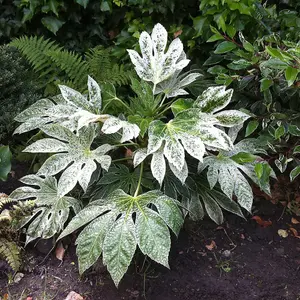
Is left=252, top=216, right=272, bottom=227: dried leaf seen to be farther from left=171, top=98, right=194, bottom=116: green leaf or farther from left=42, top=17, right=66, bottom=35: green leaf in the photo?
left=42, top=17, right=66, bottom=35: green leaf

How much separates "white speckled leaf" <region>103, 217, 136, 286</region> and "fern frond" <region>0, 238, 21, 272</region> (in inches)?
23.5

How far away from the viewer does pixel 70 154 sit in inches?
86.3

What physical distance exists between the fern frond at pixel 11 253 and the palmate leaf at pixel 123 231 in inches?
16.6

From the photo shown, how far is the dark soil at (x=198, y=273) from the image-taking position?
2.29 m

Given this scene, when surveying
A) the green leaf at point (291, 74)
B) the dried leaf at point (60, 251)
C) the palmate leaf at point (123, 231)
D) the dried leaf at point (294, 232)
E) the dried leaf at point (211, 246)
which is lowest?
the dried leaf at point (294, 232)

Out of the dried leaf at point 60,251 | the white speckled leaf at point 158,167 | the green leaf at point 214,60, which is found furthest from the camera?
the green leaf at point 214,60

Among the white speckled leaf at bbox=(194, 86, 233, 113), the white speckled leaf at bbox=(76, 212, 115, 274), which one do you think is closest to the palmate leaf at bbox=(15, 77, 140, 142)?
the white speckled leaf at bbox=(194, 86, 233, 113)

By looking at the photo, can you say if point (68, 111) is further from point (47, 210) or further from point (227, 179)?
point (227, 179)

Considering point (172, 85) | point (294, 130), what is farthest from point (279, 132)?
point (172, 85)

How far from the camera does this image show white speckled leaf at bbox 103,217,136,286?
75.9 inches

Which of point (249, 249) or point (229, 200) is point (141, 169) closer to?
point (229, 200)

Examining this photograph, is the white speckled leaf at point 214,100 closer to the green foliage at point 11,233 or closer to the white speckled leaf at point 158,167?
the white speckled leaf at point 158,167

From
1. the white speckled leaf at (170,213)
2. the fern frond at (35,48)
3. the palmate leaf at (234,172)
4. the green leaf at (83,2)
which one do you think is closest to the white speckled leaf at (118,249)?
the white speckled leaf at (170,213)

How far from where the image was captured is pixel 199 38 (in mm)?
2932
